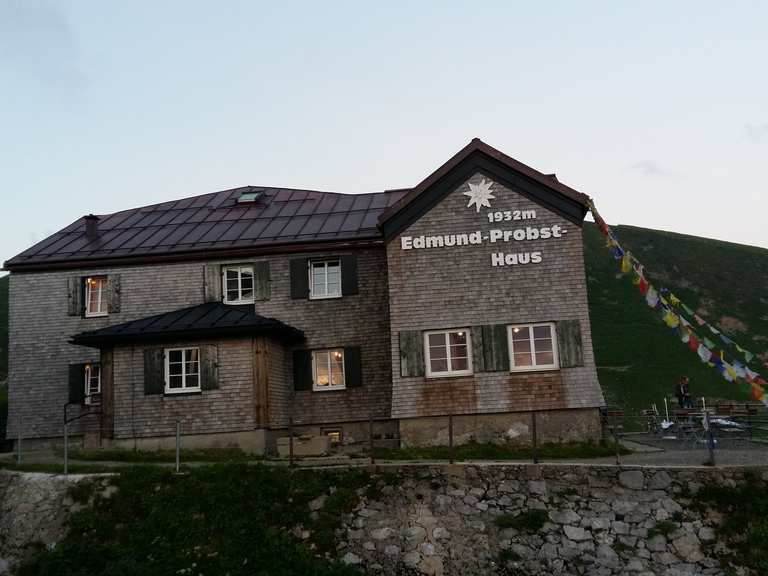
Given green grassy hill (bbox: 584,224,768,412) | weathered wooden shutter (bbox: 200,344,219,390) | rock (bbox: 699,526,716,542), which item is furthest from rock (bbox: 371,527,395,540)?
green grassy hill (bbox: 584,224,768,412)

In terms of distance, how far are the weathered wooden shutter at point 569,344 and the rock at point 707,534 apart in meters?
6.69

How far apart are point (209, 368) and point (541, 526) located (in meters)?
10.9

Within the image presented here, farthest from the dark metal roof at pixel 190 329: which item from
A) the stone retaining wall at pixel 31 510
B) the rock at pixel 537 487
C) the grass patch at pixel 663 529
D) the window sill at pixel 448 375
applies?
the grass patch at pixel 663 529

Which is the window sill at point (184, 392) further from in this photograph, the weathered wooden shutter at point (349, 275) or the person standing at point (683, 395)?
the person standing at point (683, 395)

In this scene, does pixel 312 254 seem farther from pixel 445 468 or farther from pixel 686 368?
pixel 686 368

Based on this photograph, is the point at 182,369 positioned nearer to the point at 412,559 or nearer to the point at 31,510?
the point at 31,510

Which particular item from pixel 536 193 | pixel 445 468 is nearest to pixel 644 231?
pixel 536 193

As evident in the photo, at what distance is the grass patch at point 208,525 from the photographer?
14727mm

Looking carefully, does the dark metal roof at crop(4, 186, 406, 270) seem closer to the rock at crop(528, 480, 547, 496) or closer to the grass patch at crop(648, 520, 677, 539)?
the rock at crop(528, 480, 547, 496)

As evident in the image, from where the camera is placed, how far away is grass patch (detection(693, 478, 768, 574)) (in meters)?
13.8

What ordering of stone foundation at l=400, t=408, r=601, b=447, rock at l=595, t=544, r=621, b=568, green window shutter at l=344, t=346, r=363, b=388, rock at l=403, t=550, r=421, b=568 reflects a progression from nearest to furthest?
rock at l=595, t=544, r=621, b=568, rock at l=403, t=550, r=421, b=568, stone foundation at l=400, t=408, r=601, b=447, green window shutter at l=344, t=346, r=363, b=388

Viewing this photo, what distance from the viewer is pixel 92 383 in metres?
25.0

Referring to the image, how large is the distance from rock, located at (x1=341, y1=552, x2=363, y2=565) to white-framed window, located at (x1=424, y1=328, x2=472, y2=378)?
7.00m

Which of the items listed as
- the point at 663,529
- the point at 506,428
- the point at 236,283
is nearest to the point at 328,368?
the point at 236,283
